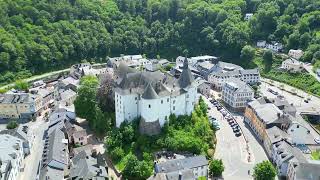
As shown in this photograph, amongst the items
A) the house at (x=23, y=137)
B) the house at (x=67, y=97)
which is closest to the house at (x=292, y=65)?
the house at (x=67, y=97)

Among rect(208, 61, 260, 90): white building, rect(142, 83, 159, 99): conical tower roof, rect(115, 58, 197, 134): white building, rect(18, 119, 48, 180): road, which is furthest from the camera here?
rect(208, 61, 260, 90): white building

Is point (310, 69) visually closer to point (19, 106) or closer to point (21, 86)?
point (19, 106)

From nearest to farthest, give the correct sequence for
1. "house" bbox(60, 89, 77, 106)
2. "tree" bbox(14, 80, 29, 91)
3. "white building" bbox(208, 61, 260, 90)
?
"house" bbox(60, 89, 77, 106)
"tree" bbox(14, 80, 29, 91)
"white building" bbox(208, 61, 260, 90)

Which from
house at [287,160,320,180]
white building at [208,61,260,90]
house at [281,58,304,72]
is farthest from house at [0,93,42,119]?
house at [281,58,304,72]

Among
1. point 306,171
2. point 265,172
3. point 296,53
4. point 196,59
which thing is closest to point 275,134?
point 265,172

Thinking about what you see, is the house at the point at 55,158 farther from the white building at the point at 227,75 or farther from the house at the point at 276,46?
the house at the point at 276,46

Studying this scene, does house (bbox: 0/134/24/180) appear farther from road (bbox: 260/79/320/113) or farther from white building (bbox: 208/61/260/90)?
road (bbox: 260/79/320/113)
